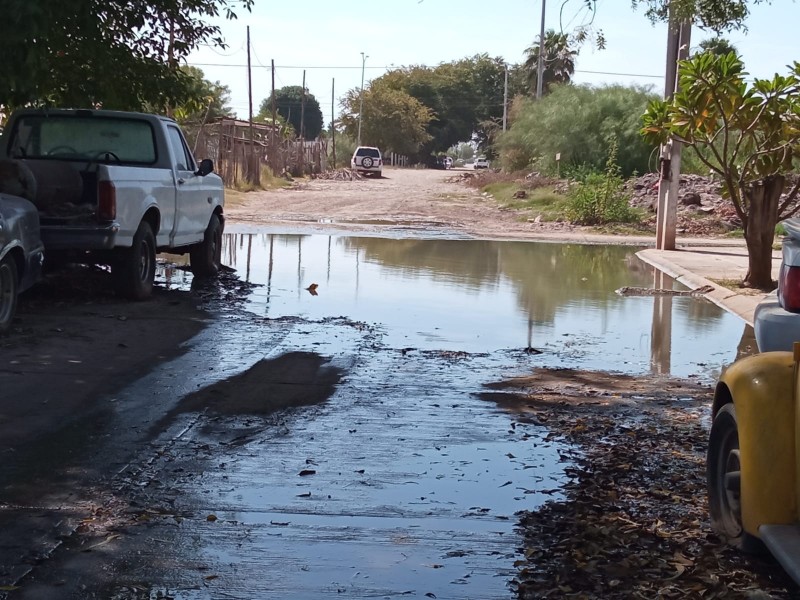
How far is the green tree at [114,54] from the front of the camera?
39.3 ft

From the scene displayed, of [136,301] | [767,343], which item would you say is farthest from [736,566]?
[136,301]

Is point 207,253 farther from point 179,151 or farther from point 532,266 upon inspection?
point 532,266

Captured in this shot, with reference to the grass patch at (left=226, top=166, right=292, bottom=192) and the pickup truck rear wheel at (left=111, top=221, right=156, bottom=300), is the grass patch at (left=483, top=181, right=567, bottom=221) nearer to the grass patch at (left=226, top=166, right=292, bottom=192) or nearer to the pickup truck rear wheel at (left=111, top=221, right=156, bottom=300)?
the grass patch at (left=226, top=166, right=292, bottom=192)

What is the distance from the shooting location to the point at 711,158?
34.8 m

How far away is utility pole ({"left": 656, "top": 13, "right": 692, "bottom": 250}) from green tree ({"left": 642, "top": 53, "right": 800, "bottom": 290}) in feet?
14.9

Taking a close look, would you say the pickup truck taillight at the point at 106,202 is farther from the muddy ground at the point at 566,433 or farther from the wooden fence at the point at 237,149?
the wooden fence at the point at 237,149

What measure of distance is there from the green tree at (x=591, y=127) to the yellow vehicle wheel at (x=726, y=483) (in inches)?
1423

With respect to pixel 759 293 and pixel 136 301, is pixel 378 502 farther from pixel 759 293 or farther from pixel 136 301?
pixel 759 293

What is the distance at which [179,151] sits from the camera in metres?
13.5

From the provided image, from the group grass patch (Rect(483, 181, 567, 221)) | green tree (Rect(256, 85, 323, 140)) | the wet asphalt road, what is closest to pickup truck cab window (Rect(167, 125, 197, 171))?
the wet asphalt road

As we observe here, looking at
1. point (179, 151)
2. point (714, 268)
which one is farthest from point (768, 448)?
point (714, 268)

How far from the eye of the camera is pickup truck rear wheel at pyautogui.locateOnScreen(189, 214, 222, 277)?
14.7 metres

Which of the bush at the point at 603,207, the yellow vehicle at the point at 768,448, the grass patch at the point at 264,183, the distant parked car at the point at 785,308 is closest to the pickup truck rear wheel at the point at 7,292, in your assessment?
the distant parked car at the point at 785,308

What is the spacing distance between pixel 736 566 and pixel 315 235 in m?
19.5
